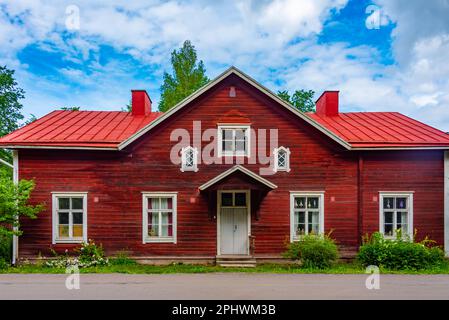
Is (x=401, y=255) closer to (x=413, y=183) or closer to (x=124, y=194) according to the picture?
(x=413, y=183)

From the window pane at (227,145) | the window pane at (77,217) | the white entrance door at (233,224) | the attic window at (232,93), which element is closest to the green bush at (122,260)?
the window pane at (77,217)

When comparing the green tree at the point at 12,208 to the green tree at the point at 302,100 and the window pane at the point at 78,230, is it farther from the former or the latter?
the green tree at the point at 302,100

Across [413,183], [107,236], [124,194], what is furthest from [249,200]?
[413,183]

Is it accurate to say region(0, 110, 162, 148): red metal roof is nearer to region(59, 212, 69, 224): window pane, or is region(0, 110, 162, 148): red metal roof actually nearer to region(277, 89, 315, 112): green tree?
region(59, 212, 69, 224): window pane

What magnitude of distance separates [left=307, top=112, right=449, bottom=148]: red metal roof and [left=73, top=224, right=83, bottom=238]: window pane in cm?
1135

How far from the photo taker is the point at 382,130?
14.8m

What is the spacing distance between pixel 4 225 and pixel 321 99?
1571 cm

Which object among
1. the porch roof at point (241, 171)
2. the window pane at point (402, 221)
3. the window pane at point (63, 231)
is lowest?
the window pane at point (63, 231)

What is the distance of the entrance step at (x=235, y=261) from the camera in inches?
505

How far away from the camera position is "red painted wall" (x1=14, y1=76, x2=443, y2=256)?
13312 millimetres

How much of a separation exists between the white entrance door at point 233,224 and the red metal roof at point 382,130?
524 cm

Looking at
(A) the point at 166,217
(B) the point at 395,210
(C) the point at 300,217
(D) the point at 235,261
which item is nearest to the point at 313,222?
(C) the point at 300,217

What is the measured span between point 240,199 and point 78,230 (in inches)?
262

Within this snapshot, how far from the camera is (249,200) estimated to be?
13.5 meters
